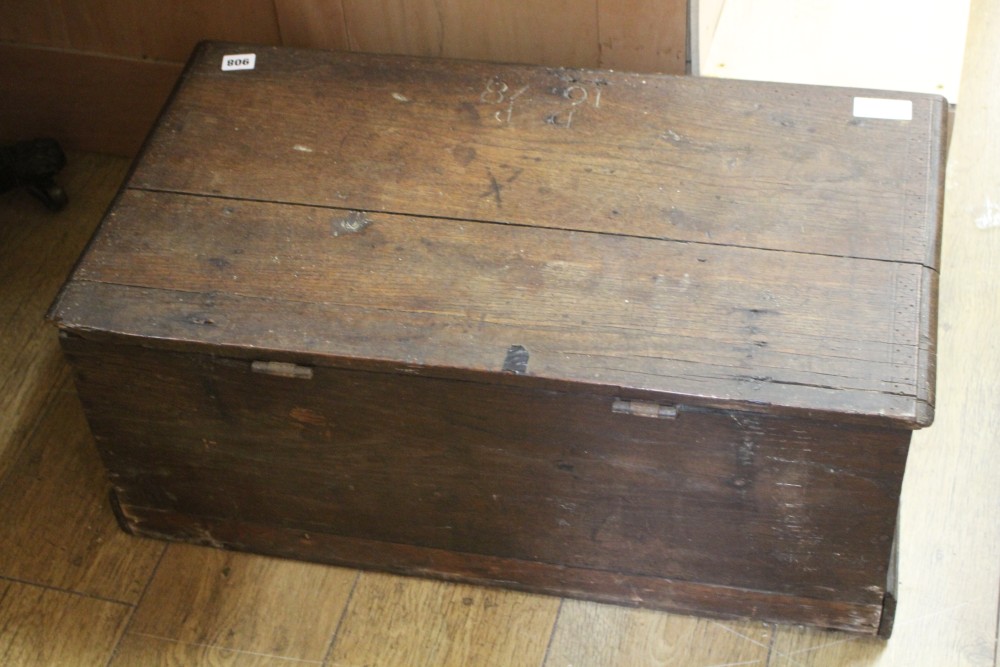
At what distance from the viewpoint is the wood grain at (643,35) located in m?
1.49

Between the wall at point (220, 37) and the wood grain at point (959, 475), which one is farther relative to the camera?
the wall at point (220, 37)

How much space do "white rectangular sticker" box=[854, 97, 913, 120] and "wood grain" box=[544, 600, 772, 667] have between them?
22.6 inches

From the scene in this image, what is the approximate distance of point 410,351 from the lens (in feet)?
3.95

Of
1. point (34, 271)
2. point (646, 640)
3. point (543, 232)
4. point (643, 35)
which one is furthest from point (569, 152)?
point (34, 271)

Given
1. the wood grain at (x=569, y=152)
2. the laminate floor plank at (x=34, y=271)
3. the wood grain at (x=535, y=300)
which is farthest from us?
the laminate floor plank at (x=34, y=271)

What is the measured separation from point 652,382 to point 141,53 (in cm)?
101

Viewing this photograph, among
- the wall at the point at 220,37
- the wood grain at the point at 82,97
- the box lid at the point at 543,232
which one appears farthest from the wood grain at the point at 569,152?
the wood grain at the point at 82,97

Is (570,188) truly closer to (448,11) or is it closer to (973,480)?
(448,11)

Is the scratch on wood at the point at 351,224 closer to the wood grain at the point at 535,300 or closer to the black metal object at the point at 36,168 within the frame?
the wood grain at the point at 535,300

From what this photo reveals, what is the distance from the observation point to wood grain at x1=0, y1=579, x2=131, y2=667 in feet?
4.66

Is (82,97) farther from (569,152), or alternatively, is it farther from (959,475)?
(959,475)

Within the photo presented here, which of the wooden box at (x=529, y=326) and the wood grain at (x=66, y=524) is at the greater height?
the wooden box at (x=529, y=326)

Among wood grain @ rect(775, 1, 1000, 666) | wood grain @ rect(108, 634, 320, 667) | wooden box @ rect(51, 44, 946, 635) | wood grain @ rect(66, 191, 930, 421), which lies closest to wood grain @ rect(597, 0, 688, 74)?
wooden box @ rect(51, 44, 946, 635)

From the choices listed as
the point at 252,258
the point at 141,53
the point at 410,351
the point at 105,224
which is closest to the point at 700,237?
the point at 410,351
